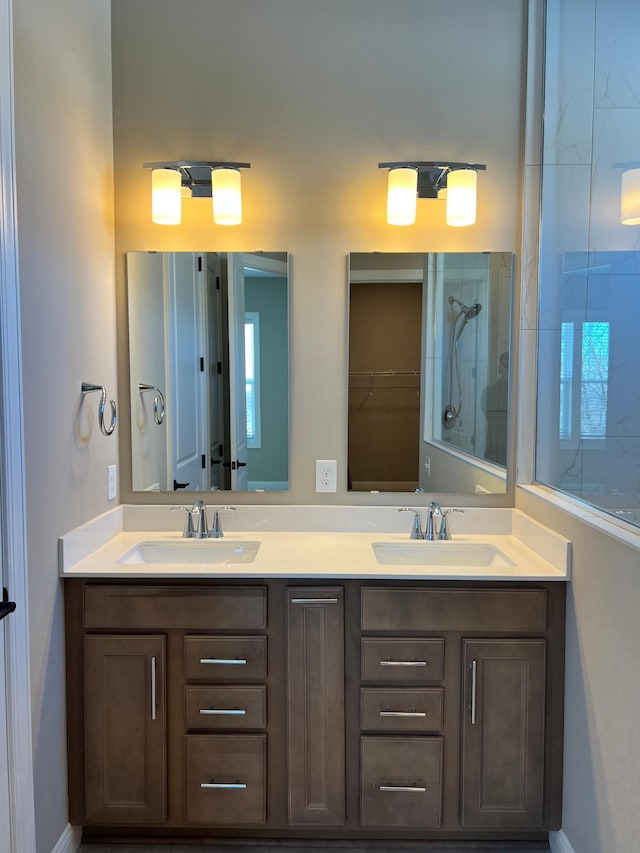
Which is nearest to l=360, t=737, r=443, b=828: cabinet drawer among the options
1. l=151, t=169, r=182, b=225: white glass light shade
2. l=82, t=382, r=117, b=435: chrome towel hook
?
l=82, t=382, r=117, b=435: chrome towel hook

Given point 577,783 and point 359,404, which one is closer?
point 577,783

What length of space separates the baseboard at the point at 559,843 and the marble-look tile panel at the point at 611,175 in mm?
1863

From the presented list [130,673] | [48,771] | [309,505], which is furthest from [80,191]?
[48,771]

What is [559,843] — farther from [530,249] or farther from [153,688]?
[530,249]

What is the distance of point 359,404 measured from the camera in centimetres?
230

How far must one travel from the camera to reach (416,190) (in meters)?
2.18

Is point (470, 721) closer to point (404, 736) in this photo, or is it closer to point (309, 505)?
point (404, 736)

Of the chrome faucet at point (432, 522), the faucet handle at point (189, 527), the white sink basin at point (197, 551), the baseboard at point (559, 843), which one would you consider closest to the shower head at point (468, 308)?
the chrome faucet at point (432, 522)

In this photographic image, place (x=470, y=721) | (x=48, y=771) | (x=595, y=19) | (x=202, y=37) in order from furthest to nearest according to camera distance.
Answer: (x=202, y=37)
(x=595, y=19)
(x=470, y=721)
(x=48, y=771)

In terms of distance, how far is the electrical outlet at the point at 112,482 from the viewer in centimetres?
220

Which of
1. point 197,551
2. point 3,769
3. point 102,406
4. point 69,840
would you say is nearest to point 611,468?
point 197,551

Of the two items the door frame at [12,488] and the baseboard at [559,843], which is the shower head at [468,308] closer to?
the door frame at [12,488]

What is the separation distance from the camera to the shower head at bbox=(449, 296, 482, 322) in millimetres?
2283

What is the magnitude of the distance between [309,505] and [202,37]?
5.80 feet
